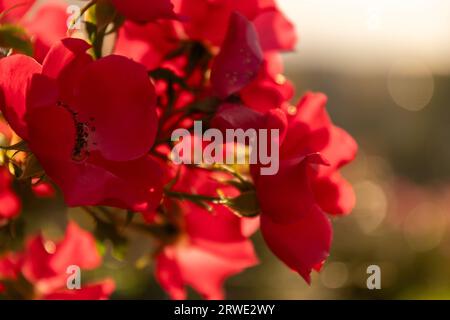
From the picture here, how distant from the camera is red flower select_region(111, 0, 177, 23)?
461mm

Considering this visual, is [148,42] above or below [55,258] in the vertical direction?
above

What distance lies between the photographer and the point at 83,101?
0.47 metres

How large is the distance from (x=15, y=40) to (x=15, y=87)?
2.0 inches

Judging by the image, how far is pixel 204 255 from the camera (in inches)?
28.9

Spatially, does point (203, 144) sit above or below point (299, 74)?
below

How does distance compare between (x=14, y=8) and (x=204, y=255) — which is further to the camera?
(x=204, y=255)

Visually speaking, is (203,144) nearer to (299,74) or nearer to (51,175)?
(51,175)

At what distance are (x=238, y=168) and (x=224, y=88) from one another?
0.18 ft

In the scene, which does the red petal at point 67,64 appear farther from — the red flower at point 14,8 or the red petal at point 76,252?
the red petal at point 76,252

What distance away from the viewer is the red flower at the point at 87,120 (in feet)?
1.41

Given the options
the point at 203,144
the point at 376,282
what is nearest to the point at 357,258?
the point at 376,282

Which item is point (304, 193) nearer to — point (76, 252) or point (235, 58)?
point (235, 58)

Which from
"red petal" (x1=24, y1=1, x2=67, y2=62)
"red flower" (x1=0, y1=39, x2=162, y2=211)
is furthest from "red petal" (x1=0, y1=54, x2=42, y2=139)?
"red petal" (x1=24, y1=1, x2=67, y2=62)

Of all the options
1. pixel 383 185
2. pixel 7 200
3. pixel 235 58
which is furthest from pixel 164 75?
pixel 383 185
